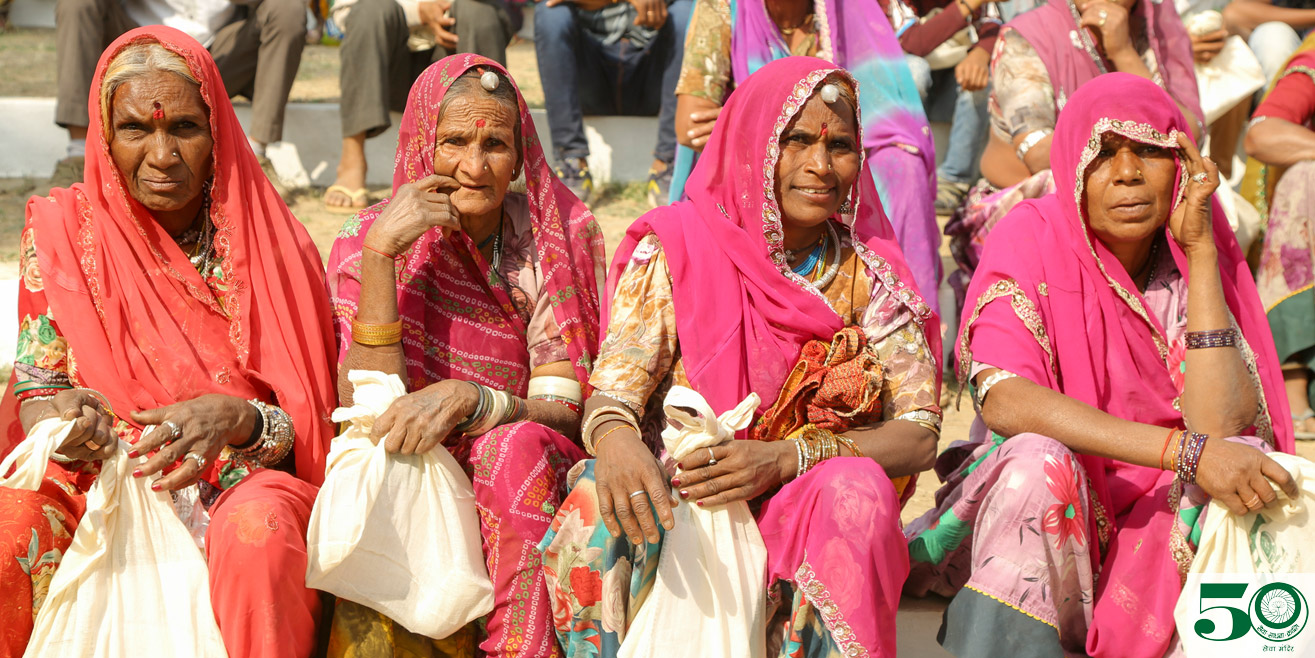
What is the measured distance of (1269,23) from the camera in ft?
23.6

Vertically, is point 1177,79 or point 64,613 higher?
point 1177,79

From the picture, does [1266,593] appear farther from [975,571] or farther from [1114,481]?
[975,571]

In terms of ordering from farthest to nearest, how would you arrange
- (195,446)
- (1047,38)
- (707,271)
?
(1047,38) < (707,271) < (195,446)

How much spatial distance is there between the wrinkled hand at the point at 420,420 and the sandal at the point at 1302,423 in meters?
3.88

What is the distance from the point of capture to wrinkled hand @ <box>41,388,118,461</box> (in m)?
2.74

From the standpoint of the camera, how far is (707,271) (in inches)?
121

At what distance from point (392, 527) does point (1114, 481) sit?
1.90 metres

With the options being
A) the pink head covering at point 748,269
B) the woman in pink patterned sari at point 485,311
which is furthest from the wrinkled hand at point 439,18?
the pink head covering at point 748,269

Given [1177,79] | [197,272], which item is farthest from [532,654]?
[1177,79]

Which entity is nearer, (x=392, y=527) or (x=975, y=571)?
(x=392, y=527)

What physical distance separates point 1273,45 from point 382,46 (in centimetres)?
518

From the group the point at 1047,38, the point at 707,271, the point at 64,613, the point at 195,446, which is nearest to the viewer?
the point at 64,613

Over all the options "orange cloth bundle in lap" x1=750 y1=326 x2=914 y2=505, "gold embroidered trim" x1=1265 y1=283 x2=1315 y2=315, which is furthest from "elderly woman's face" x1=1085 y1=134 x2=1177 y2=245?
"gold embroidered trim" x1=1265 y1=283 x2=1315 y2=315

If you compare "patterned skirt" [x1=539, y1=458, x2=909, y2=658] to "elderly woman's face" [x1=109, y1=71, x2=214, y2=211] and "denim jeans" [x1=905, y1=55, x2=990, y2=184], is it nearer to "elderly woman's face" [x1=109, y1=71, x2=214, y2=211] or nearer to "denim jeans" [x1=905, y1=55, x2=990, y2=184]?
"elderly woman's face" [x1=109, y1=71, x2=214, y2=211]
